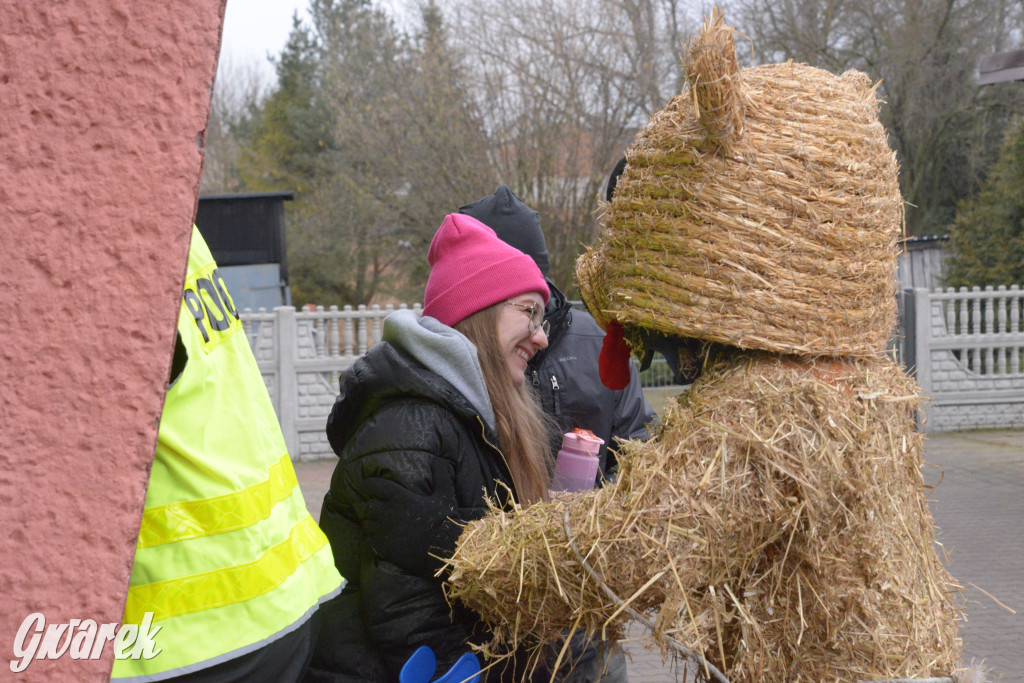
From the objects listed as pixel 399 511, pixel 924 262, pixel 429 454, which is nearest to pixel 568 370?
pixel 429 454

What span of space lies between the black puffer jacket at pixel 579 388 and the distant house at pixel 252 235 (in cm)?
1579

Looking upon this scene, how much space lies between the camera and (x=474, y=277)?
2.45m

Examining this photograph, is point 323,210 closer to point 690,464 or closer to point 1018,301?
point 1018,301

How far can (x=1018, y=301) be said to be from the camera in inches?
460

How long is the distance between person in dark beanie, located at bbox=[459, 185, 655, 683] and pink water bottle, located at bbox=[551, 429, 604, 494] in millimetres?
492

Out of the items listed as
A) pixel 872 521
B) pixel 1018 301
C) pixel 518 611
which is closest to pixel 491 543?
pixel 518 611

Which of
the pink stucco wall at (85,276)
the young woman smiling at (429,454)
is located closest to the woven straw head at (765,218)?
the young woman smiling at (429,454)

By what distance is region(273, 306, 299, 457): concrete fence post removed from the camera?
10461 mm

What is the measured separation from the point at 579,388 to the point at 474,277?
0.92m

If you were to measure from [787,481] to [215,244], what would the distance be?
18.4m

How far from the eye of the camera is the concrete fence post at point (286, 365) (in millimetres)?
10461

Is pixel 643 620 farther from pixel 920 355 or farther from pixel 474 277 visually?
pixel 920 355

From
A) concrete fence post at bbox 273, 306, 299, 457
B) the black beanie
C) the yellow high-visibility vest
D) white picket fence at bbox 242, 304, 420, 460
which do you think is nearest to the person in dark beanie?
the black beanie

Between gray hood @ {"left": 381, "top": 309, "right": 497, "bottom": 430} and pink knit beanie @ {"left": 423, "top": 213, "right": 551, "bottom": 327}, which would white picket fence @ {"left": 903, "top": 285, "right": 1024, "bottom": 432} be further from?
gray hood @ {"left": 381, "top": 309, "right": 497, "bottom": 430}
